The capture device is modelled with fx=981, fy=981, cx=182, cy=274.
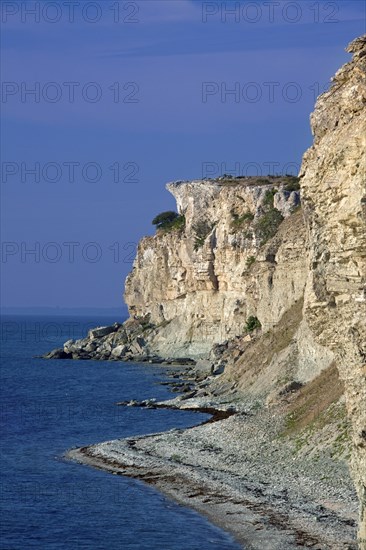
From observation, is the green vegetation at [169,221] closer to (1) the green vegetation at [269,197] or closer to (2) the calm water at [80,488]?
(1) the green vegetation at [269,197]

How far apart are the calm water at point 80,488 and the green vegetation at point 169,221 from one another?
1849 inches

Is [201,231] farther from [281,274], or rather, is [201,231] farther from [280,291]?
[281,274]

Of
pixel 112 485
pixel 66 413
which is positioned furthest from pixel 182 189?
pixel 112 485

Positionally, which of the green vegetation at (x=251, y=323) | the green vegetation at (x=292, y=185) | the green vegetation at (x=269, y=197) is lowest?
the green vegetation at (x=251, y=323)

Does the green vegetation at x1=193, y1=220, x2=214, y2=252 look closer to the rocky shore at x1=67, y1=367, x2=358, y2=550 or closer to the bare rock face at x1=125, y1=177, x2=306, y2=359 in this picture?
the bare rock face at x1=125, y1=177, x2=306, y2=359

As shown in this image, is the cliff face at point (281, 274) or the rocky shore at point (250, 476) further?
the rocky shore at point (250, 476)

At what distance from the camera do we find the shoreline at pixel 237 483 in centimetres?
2875

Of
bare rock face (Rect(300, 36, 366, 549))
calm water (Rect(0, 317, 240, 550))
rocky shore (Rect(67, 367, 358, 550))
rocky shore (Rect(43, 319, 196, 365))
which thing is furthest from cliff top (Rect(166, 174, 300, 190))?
bare rock face (Rect(300, 36, 366, 549))

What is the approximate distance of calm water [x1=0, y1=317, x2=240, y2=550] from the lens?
3006 centimetres

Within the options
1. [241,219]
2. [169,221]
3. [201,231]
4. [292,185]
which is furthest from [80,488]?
[169,221]

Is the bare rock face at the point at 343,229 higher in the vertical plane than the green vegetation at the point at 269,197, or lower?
lower

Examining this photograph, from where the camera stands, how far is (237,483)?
116ft

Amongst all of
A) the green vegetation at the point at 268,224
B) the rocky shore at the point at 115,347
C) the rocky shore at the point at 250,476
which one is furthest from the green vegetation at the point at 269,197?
the rocky shore at the point at 250,476

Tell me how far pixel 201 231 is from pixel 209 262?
7581 mm
